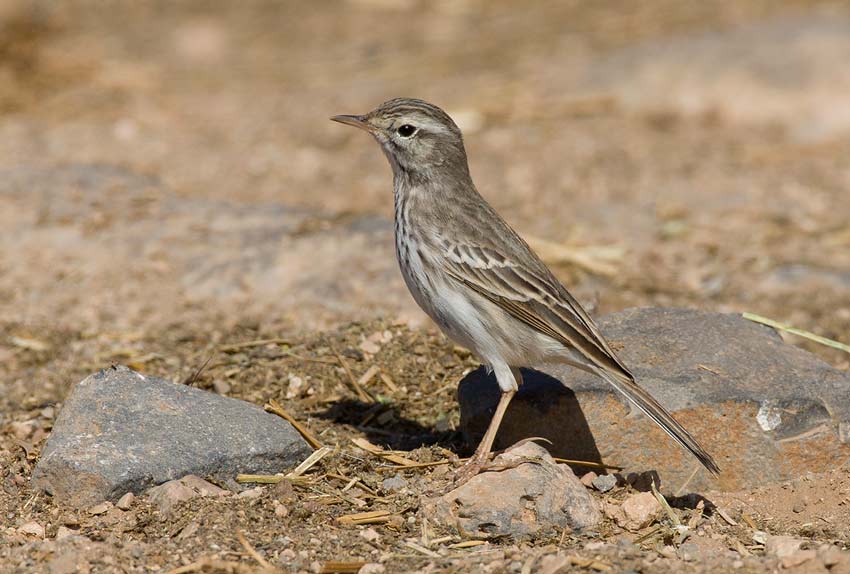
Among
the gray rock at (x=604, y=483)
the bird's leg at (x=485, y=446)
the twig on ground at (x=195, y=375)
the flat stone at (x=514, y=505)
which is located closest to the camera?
the flat stone at (x=514, y=505)

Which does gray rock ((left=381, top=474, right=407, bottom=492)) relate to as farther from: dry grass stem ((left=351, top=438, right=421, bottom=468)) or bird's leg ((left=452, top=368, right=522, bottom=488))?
bird's leg ((left=452, top=368, right=522, bottom=488))

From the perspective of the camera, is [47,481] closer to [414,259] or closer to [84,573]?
[84,573]

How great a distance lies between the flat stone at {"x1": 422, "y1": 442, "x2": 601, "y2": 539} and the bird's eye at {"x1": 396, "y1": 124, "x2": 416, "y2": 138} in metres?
2.22

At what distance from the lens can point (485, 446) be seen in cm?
614

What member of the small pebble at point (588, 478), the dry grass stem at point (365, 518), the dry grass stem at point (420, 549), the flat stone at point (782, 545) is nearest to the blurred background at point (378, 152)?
the small pebble at point (588, 478)

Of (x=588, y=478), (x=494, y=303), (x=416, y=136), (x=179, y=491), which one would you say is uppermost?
(x=416, y=136)

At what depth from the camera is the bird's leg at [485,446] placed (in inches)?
235

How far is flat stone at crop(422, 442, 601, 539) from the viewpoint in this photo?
5.62m

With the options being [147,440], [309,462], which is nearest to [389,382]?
[309,462]

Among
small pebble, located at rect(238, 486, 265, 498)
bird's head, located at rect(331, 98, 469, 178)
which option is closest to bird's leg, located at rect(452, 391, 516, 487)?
small pebble, located at rect(238, 486, 265, 498)

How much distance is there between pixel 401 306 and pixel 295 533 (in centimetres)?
318

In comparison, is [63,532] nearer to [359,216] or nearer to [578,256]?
[359,216]

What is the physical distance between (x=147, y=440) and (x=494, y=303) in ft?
6.51

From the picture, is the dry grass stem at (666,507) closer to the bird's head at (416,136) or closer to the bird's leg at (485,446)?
the bird's leg at (485,446)
